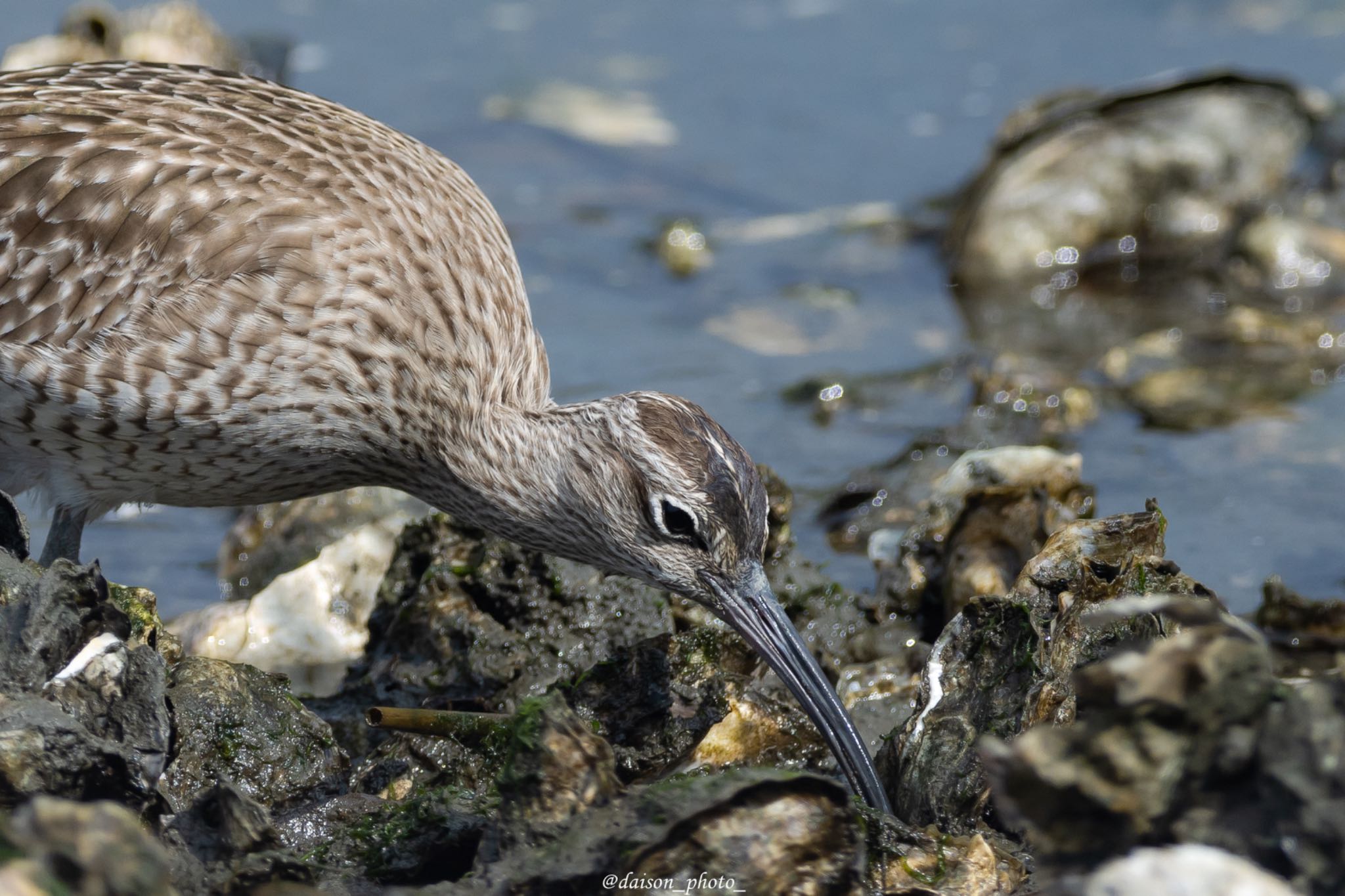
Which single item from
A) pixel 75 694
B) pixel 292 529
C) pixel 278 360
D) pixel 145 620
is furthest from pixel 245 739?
pixel 292 529

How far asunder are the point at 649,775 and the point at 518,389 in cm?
183

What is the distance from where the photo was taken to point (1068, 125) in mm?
10445

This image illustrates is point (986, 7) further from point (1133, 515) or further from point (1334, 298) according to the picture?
point (1133, 515)

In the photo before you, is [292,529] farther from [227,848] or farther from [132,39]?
Answer: [132,39]

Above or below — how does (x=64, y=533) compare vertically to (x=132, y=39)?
below

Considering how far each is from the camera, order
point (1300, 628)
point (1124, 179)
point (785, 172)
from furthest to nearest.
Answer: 1. point (785, 172)
2. point (1124, 179)
3. point (1300, 628)

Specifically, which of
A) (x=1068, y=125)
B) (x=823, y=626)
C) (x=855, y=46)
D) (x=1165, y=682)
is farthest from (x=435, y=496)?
(x=855, y=46)

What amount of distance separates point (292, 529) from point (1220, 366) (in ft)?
17.2

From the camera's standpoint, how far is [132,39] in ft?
36.0

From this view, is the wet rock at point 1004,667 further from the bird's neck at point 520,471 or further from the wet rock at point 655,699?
the bird's neck at point 520,471

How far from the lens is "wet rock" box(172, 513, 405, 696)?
5.84 metres

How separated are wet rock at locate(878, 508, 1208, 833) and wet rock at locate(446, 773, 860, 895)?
0.88 meters

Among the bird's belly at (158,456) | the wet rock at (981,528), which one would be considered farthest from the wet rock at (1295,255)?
the bird's belly at (158,456)

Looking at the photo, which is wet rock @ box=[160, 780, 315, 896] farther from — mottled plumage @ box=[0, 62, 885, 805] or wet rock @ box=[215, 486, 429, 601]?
wet rock @ box=[215, 486, 429, 601]
